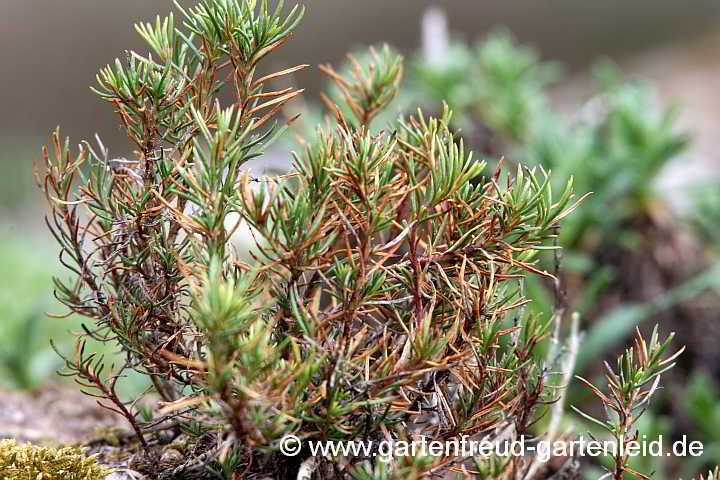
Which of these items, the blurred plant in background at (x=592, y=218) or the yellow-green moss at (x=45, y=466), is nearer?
the yellow-green moss at (x=45, y=466)

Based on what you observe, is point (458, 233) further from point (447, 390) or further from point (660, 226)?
→ point (660, 226)

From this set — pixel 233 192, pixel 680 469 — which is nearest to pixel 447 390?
pixel 233 192

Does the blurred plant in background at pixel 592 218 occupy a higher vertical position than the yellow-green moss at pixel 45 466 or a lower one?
higher

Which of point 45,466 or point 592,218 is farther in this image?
point 592,218

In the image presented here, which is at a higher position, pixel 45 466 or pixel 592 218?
pixel 592 218

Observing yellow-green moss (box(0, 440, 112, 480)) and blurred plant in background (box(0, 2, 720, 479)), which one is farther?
blurred plant in background (box(0, 2, 720, 479))

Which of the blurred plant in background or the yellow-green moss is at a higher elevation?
the blurred plant in background

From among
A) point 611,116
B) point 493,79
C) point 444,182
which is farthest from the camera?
point 493,79

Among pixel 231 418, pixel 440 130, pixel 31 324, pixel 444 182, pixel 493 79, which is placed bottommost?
pixel 231 418
